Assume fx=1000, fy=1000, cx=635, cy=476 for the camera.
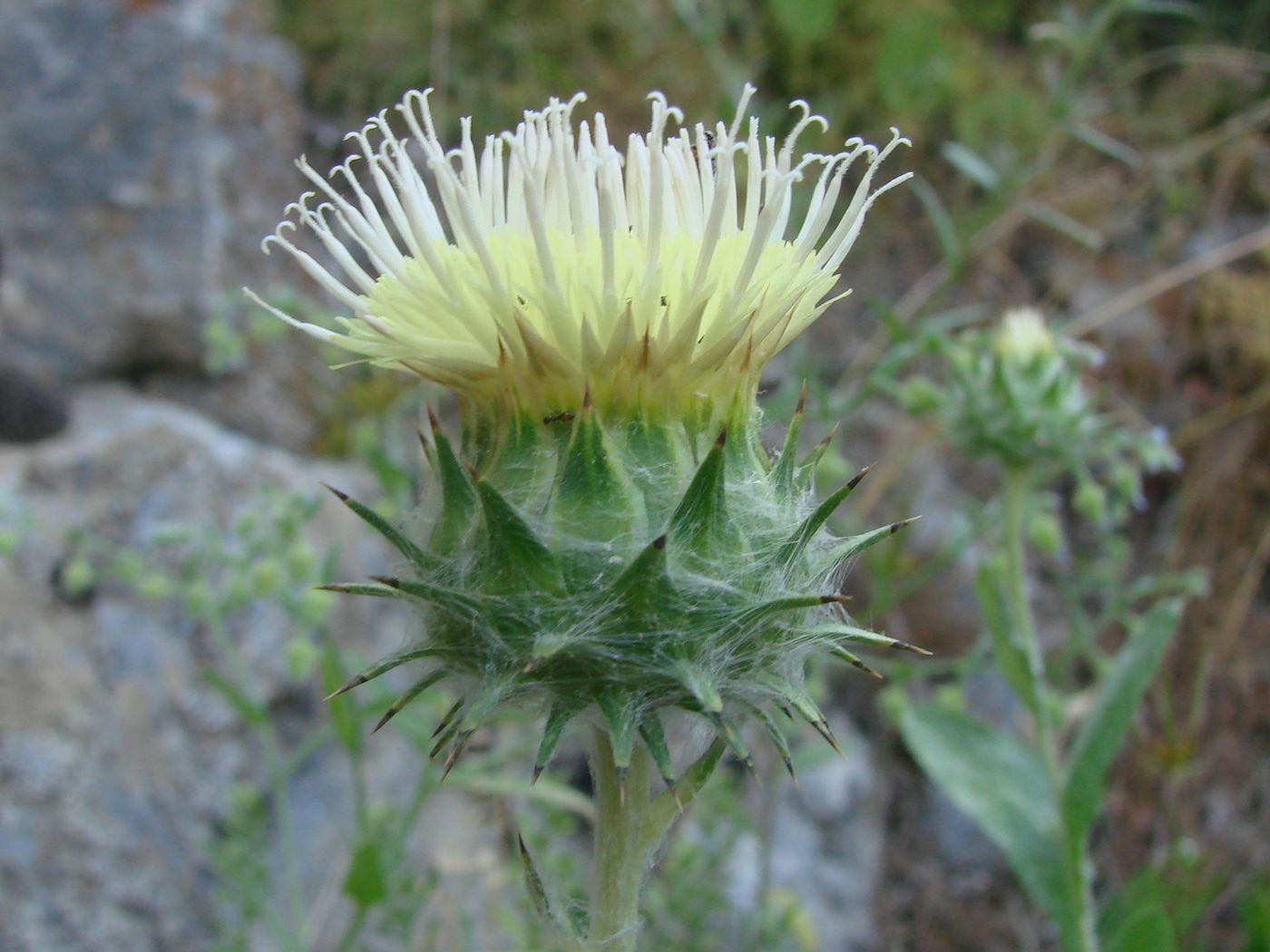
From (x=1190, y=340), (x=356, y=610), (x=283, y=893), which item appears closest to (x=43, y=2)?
(x=356, y=610)

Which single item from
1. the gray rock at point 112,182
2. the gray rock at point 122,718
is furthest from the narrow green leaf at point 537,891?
A: the gray rock at point 112,182

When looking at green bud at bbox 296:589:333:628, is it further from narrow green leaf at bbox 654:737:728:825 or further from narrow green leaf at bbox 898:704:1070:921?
narrow green leaf at bbox 898:704:1070:921

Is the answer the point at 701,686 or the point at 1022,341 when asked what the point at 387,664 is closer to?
the point at 701,686

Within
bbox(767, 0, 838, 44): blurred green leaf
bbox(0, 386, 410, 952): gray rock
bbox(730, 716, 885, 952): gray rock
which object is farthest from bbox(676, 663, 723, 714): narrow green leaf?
bbox(767, 0, 838, 44): blurred green leaf

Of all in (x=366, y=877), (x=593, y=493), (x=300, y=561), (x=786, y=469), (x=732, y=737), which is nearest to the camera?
(x=732, y=737)

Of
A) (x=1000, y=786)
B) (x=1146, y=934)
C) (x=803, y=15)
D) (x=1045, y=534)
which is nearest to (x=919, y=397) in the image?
(x=1045, y=534)

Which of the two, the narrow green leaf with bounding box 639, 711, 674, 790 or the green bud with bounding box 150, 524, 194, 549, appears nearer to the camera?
the narrow green leaf with bounding box 639, 711, 674, 790

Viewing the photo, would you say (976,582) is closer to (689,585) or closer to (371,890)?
(689,585)
